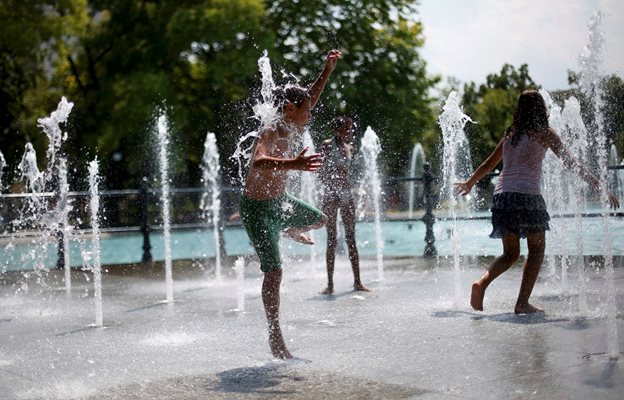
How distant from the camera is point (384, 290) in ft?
30.3

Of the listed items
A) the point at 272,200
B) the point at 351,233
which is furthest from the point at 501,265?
the point at 351,233

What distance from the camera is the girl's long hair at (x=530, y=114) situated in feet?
22.0

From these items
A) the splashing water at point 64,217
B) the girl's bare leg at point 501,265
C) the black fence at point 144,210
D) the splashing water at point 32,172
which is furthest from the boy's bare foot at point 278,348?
the splashing water at point 32,172

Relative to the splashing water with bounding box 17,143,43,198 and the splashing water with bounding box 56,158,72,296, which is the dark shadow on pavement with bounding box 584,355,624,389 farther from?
the splashing water with bounding box 17,143,43,198

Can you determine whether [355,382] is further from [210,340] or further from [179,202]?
[179,202]

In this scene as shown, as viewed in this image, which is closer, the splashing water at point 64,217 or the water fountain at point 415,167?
the splashing water at point 64,217

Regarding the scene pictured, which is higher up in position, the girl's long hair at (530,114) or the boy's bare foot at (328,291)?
the girl's long hair at (530,114)

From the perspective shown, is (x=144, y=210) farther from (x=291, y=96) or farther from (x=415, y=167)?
(x=415, y=167)

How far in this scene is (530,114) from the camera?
670 cm

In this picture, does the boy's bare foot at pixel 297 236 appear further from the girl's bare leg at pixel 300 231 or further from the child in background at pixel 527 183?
the child in background at pixel 527 183

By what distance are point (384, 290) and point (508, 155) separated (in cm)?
281

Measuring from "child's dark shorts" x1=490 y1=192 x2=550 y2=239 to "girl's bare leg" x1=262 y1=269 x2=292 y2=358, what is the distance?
1948mm

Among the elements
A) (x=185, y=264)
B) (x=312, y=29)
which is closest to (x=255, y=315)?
(x=185, y=264)

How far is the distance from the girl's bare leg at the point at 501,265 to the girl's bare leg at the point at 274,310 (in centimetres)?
189
